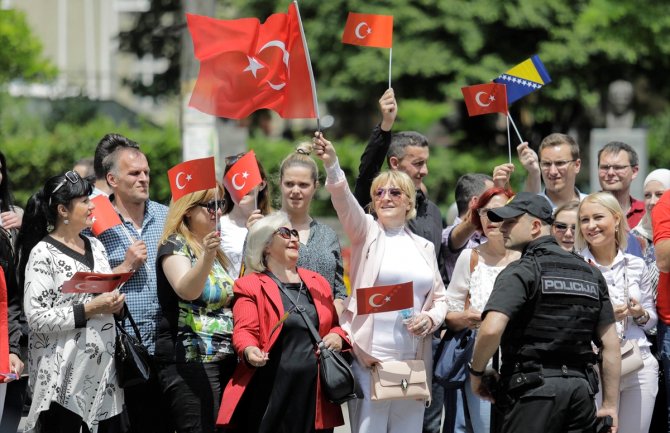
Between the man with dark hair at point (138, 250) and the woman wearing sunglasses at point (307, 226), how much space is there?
88cm

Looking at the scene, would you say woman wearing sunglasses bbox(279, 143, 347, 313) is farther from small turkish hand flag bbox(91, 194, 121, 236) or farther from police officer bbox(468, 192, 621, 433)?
police officer bbox(468, 192, 621, 433)

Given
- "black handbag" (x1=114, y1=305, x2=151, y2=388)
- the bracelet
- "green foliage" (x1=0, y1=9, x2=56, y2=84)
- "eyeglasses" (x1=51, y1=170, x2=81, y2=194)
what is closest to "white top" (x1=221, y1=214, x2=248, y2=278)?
"black handbag" (x1=114, y1=305, x2=151, y2=388)

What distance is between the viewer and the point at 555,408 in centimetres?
583

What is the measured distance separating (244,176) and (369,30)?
1.57 m

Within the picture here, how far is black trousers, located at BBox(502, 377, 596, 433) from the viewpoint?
5.82 meters

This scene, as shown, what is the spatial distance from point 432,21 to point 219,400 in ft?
64.6

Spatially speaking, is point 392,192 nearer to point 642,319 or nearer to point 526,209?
point 526,209

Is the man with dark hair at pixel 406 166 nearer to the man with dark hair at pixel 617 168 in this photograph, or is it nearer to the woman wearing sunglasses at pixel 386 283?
the woman wearing sunglasses at pixel 386 283

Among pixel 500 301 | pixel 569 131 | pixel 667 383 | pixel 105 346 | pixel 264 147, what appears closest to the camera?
pixel 500 301

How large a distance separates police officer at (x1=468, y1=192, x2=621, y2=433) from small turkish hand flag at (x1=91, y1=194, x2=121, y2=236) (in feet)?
7.85

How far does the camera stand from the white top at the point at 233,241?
7453mm

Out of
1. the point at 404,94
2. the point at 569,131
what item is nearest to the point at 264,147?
the point at 404,94

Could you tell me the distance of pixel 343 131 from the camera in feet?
96.7

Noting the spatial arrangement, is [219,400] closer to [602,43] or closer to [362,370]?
[362,370]
